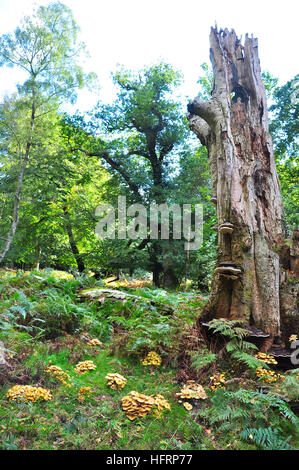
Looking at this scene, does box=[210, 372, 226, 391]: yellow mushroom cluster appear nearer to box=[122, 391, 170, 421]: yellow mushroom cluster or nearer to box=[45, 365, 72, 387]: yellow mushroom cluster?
box=[122, 391, 170, 421]: yellow mushroom cluster

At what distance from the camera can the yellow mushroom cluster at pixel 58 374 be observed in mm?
3012

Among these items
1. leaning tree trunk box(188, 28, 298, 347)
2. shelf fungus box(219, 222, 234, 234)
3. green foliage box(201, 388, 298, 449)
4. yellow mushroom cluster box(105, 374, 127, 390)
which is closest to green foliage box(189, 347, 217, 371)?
green foliage box(201, 388, 298, 449)

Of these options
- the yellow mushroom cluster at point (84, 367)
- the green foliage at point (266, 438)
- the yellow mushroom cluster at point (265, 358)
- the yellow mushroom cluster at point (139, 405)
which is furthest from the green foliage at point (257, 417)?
the yellow mushroom cluster at point (84, 367)

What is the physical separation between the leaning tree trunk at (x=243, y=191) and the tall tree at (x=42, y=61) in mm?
9725

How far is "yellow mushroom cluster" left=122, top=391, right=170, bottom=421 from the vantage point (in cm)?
247

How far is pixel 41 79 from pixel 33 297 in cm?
1130

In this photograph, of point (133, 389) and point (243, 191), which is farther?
point (243, 191)

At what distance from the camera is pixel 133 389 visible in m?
3.00

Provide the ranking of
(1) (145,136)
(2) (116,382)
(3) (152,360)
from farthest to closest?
1. (1) (145,136)
2. (3) (152,360)
3. (2) (116,382)

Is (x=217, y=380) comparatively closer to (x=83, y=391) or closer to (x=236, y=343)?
(x=236, y=343)

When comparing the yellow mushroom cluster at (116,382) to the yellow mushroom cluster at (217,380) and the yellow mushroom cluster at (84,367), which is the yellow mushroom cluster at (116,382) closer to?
the yellow mushroom cluster at (84,367)

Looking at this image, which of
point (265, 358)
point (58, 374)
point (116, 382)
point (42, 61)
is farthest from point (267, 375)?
point (42, 61)

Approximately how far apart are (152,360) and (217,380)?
891 mm
